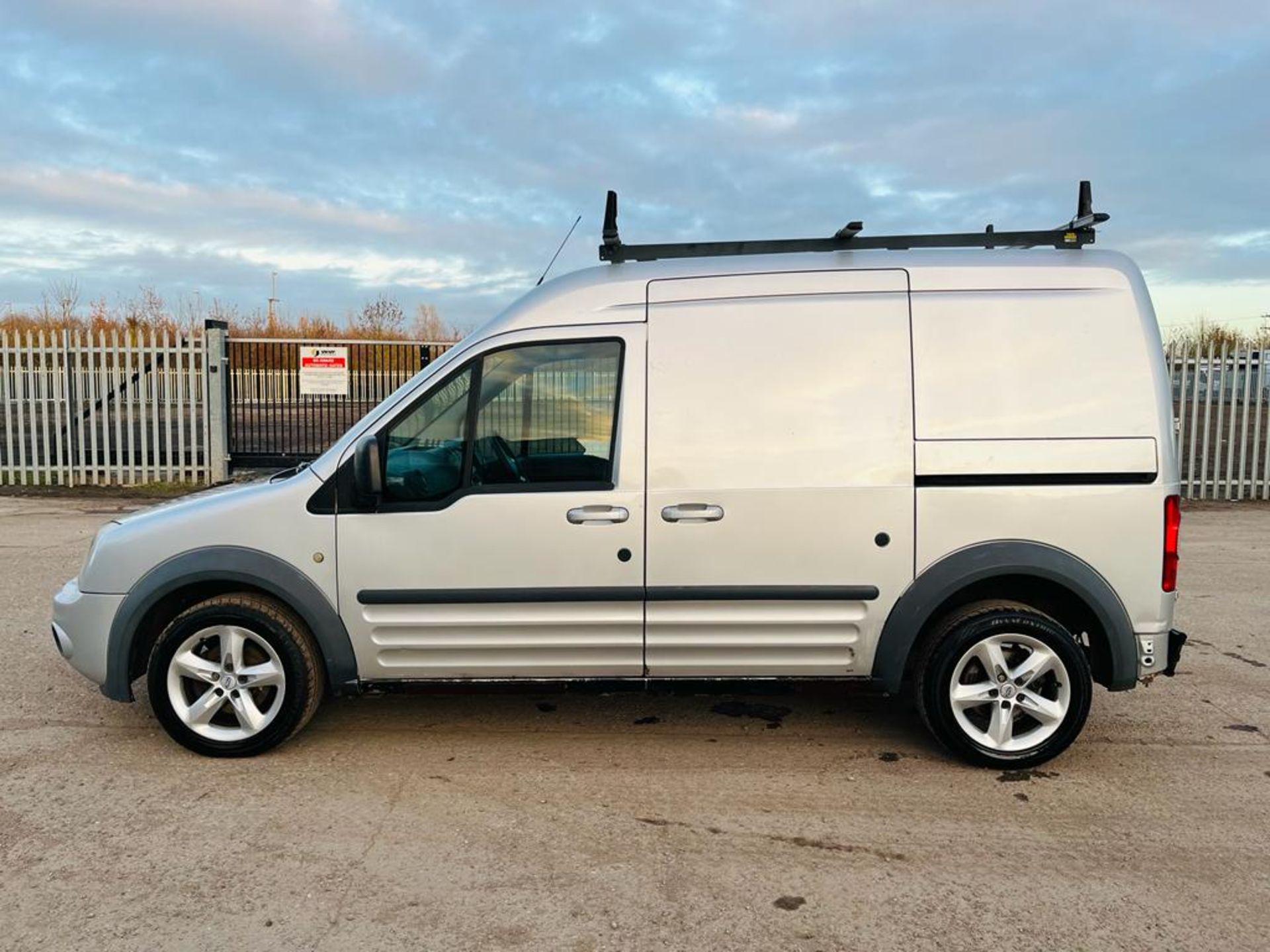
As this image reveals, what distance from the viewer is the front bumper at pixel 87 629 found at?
4270mm

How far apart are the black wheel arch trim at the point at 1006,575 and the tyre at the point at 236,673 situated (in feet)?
8.53

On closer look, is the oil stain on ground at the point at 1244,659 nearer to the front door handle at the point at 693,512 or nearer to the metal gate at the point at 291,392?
the front door handle at the point at 693,512

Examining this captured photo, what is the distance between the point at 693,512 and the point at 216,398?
39.1 ft

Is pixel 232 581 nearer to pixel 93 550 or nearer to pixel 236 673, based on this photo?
pixel 236 673

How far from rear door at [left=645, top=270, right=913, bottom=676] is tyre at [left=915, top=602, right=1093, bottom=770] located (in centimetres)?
32

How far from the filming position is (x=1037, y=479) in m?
4.11

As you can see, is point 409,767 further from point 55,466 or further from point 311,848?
point 55,466

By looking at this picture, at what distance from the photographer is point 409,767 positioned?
4.24 metres

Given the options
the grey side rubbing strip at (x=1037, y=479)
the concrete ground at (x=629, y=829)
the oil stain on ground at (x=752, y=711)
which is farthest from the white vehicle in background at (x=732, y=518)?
the oil stain on ground at (x=752, y=711)

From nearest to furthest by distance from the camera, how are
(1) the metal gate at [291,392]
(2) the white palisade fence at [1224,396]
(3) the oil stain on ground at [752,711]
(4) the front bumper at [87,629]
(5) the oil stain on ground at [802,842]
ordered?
(5) the oil stain on ground at [802,842]
(4) the front bumper at [87,629]
(3) the oil stain on ground at [752,711]
(2) the white palisade fence at [1224,396]
(1) the metal gate at [291,392]

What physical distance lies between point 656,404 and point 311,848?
2.22 meters

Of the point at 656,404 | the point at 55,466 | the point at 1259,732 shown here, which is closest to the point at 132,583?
the point at 656,404

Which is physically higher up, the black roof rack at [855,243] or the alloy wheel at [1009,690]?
the black roof rack at [855,243]

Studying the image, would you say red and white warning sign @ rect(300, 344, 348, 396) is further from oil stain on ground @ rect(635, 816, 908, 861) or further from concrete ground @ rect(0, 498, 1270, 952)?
oil stain on ground @ rect(635, 816, 908, 861)
